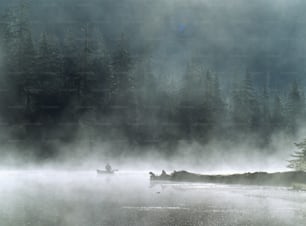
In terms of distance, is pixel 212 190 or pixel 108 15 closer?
pixel 212 190

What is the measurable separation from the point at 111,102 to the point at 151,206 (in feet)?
251

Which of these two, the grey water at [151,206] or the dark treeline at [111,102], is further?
the dark treeline at [111,102]

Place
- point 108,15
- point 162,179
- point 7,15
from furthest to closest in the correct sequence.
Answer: point 108,15 < point 7,15 < point 162,179

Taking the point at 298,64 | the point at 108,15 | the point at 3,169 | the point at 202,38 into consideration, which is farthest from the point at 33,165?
the point at 298,64

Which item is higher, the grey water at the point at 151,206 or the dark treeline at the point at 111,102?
the dark treeline at the point at 111,102

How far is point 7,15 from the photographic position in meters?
125

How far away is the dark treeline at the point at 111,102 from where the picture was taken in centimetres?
11225

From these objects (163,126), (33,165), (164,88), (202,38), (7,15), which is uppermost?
(202,38)

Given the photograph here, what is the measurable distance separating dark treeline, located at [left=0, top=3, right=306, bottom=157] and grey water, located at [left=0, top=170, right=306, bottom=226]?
55107mm

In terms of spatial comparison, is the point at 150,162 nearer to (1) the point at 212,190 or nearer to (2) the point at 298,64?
(1) the point at 212,190

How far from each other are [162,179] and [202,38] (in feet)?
356

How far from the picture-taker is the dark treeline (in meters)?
112

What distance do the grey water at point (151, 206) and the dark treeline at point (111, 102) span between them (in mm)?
55107

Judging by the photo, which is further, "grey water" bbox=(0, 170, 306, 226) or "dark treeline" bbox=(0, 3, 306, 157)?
"dark treeline" bbox=(0, 3, 306, 157)
